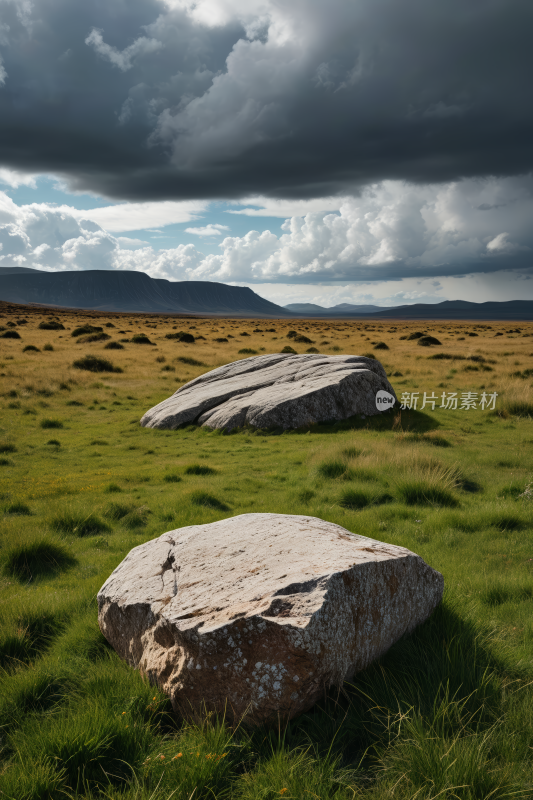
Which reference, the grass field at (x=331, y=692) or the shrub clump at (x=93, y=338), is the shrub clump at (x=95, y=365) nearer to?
the grass field at (x=331, y=692)

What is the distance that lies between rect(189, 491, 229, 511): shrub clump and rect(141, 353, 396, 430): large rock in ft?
22.2

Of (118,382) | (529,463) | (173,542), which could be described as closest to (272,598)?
(173,542)

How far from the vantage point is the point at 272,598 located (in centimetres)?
356

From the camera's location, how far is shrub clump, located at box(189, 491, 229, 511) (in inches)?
352

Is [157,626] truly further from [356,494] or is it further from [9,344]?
[9,344]

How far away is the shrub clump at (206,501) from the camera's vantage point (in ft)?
29.4

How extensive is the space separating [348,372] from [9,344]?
35.5m

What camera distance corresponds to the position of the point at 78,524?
833 centimetres

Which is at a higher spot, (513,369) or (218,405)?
(513,369)

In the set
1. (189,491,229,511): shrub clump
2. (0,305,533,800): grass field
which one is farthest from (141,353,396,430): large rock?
(189,491,229,511): shrub clump

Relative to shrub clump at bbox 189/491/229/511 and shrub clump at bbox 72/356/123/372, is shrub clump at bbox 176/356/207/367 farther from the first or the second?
shrub clump at bbox 189/491/229/511

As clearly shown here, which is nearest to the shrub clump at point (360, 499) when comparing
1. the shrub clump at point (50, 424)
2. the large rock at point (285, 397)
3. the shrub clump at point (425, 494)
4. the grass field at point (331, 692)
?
the grass field at point (331, 692)

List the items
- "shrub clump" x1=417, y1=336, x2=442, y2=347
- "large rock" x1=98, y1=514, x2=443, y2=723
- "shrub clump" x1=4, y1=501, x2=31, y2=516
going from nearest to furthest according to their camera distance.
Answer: "large rock" x1=98, y1=514, x2=443, y2=723 → "shrub clump" x1=4, y1=501, x2=31, y2=516 → "shrub clump" x1=417, y1=336, x2=442, y2=347

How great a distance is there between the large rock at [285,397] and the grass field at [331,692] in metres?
0.67
